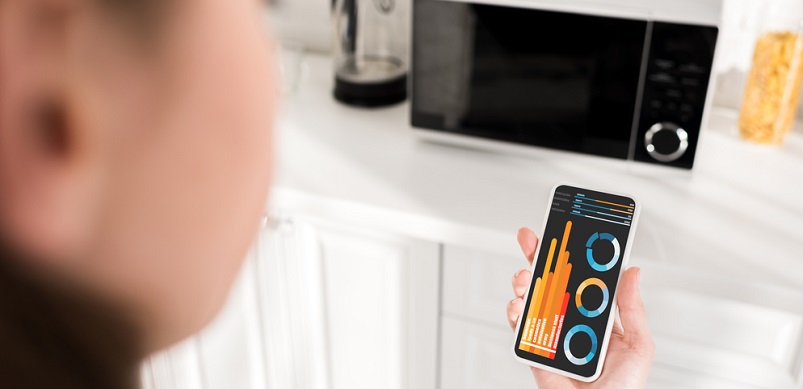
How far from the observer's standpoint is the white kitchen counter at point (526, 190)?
0.92 meters

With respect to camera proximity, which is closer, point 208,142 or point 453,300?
point 208,142

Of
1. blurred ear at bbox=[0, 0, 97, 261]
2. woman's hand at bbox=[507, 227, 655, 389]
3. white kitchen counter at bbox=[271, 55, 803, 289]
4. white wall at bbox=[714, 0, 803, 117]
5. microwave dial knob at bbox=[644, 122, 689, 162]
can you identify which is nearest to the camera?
blurred ear at bbox=[0, 0, 97, 261]

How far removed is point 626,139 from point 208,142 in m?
0.96

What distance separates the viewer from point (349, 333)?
119 cm

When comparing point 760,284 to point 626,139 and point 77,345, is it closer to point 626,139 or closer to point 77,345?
point 626,139

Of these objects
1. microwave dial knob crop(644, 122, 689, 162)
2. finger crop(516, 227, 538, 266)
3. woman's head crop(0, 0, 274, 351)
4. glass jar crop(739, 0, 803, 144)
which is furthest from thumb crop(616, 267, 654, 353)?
woman's head crop(0, 0, 274, 351)

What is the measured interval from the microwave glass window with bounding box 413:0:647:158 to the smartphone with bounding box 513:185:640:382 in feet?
0.74

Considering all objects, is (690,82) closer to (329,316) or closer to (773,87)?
(773,87)

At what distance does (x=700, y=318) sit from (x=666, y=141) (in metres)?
0.23

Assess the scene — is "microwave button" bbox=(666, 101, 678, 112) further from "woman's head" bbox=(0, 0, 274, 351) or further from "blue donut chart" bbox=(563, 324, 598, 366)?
"woman's head" bbox=(0, 0, 274, 351)

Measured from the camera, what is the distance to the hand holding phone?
32.1 inches

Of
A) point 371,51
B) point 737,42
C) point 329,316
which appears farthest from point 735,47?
point 329,316

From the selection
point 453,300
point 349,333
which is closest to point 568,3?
point 453,300

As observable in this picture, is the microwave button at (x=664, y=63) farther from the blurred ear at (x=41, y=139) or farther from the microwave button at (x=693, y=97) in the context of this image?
the blurred ear at (x=41, y=139)
